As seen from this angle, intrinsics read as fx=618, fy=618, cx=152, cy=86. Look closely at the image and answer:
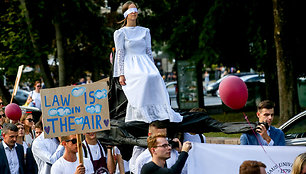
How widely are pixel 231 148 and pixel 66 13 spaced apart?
50.3 ft

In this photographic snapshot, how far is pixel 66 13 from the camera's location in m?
21.6

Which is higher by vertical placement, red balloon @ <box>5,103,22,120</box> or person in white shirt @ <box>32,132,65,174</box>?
red balloon @ <box>5,103,22,120</box>

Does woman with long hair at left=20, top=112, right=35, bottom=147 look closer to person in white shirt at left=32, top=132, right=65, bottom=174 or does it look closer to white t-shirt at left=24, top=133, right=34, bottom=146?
white t-shirt at left=24, top=133, right=34, bottom=146

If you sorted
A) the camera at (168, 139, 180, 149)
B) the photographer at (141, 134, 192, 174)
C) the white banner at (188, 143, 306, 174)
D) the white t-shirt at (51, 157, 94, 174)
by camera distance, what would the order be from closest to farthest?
the photographer at (141, 134, 192, 174)
the white banner at (188, 143, 306, 174)
the white t-shirt at (51, 157, 94, 174)
the camera at (168, 139, 180, 149)

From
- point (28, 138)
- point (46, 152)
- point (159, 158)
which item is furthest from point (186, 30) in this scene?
point (159, 158)

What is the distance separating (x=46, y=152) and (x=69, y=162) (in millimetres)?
1573

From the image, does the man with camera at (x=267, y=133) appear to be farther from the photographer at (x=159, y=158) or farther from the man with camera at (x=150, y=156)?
the photographer at (x=159, y=158)

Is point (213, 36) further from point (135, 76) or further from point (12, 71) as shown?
point (135, 76)

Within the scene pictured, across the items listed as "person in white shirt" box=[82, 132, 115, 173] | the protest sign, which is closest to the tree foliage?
"person in white shirt" box=[82, 132, 115, 173]

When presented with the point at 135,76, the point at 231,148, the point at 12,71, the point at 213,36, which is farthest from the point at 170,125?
the point at 12,71

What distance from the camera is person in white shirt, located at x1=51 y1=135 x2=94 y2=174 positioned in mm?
7316

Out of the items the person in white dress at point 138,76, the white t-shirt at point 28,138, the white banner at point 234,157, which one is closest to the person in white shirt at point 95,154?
the person in white dress at point 138,76

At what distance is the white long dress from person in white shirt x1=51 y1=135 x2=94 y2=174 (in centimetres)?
147

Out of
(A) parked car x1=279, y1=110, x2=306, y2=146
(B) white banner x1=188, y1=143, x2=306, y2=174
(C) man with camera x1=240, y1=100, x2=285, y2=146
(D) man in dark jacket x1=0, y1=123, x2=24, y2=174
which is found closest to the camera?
(B) white banner x1=188, y1=143, x2=306, y2=174
